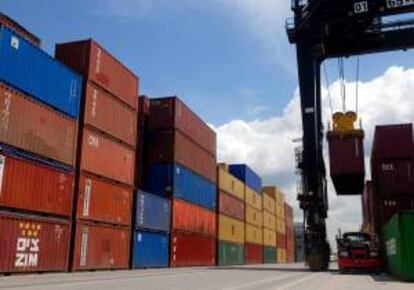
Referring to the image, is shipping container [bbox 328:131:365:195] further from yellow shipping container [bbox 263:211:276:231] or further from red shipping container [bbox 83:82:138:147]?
yellow shipping container [bbox 263:211:276:231]

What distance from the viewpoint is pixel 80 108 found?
26703 mm

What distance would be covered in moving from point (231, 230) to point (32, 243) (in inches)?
1365

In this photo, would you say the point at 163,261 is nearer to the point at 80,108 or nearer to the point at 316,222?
the point at 316,222

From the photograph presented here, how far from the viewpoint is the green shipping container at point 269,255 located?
2822 inches

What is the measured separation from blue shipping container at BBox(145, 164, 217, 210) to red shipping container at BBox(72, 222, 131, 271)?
6.48 m

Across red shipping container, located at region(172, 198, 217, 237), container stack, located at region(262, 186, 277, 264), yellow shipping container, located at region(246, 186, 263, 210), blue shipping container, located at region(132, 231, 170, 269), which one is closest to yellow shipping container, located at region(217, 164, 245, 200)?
yellow shipping container, located at region(246, 186, 263, 210)

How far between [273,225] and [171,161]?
4496 centimetres

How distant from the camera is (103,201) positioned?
92.7 feet

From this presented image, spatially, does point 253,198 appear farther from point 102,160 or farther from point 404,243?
point 404,243

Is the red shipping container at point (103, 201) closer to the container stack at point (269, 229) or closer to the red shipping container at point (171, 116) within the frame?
the red shipping container at point (171, 116)

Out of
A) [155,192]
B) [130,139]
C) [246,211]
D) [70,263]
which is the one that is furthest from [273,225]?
[70,263]

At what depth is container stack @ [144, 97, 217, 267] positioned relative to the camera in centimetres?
3775

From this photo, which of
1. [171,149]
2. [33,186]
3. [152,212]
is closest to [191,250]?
[152,212]

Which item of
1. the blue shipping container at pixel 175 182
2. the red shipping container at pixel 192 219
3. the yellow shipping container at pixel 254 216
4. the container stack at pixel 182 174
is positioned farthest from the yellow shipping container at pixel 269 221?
the blue shipping container at pixel 175 182
